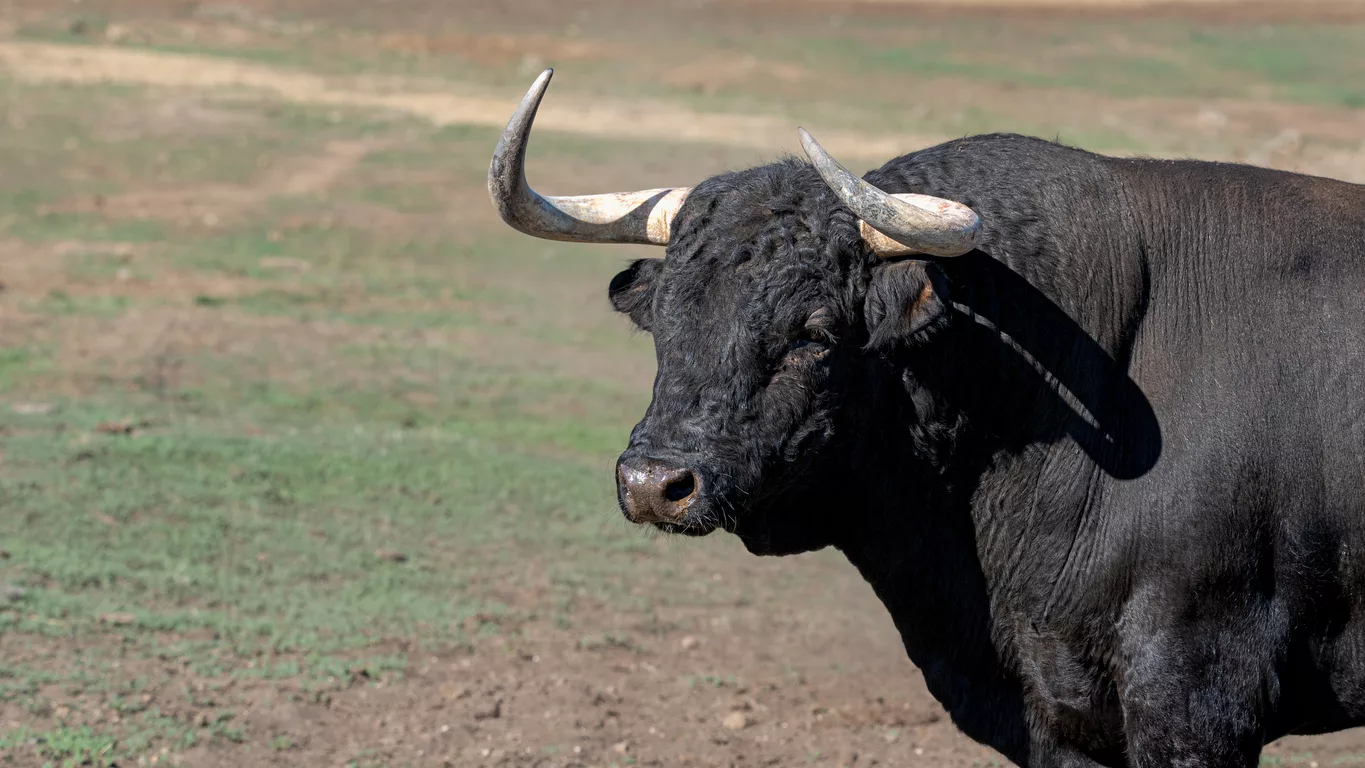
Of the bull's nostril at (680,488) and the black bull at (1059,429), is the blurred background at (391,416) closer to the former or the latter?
the black bull at (1059,429)

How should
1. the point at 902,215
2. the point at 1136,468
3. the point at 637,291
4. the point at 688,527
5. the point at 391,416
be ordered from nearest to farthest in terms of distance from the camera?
the point at 902,215 → the point at 688,527 → the point at 1136,468 → the point at 637,291 → the point at 391,416

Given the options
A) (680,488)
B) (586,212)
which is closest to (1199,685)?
(680,488)

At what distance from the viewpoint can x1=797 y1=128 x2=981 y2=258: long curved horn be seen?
15.0 ft

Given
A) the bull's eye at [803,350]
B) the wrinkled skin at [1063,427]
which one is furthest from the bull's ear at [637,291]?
the bull's eye at [803,350]

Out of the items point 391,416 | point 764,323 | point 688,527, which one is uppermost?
point 764,323

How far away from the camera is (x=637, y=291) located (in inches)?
213

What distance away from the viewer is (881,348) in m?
4.94

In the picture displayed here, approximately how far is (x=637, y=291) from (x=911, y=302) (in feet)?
3.38

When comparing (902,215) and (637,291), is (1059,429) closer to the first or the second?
(902,215)

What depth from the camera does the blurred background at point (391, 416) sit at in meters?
7.22

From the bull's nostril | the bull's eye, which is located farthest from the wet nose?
the bull's eye

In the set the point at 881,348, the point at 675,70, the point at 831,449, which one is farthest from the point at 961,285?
the point at 675,70

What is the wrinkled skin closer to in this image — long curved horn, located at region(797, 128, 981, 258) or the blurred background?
long curved horn, located at region(797, 128, 981, 258)

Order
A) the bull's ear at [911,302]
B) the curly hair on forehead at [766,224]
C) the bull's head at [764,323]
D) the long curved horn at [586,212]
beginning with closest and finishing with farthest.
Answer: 1. the bull's head at [764,323]
2. the bull's ear at [911,302]
3. the curly hair on forehead at [766,224]
4. the long curved horn at [586,212]
